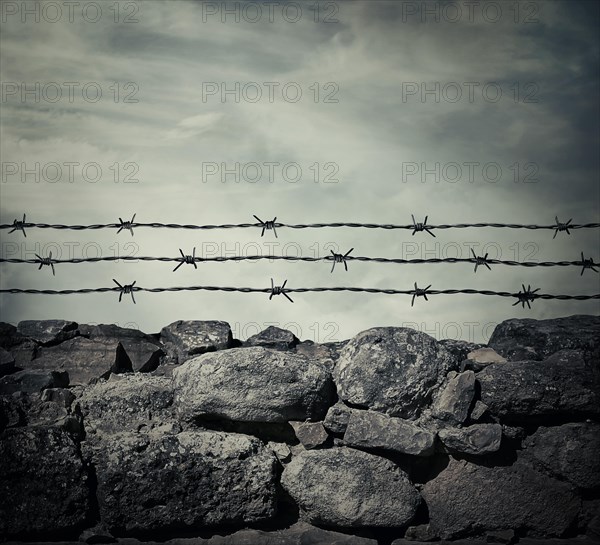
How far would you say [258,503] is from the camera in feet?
11.9

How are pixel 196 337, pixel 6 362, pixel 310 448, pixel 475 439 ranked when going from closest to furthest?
pixel 475 439 → pixel 310 448 → pixel 6 362 → pixel 196 337

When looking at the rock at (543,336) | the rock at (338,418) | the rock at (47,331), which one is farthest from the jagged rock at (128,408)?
the rock at (543,336)

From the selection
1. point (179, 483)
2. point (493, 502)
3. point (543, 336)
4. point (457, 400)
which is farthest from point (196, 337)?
point (543, 336)

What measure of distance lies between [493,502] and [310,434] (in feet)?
3.36

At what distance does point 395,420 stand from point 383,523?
20.5 inches

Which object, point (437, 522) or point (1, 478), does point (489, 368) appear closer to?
point (437, 522)

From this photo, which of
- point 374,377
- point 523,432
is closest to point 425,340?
point 374,377

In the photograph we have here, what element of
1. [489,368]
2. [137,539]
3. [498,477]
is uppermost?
[489,368]

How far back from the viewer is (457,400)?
12.4ft

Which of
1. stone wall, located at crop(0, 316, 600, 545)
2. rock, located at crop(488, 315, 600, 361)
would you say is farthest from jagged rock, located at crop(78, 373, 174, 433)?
rock, located at crop(488, 315, 600, 361)

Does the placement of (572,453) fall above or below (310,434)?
below

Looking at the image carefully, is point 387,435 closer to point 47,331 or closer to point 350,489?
point 350,489

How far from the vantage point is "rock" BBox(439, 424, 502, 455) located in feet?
12.1

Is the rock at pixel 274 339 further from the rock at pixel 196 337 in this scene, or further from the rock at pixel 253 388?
the rock at pixel 253 388
